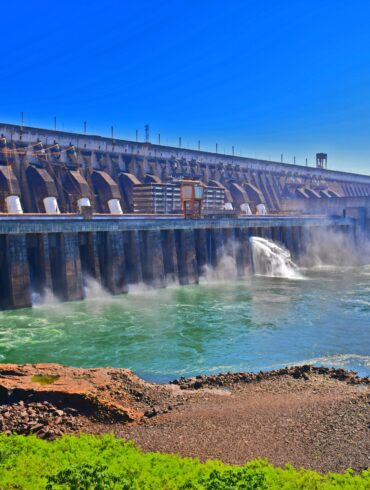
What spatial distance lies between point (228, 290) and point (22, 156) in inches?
1111

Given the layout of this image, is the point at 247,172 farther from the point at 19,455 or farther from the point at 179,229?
the point at 19,455

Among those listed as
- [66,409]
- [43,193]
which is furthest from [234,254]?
[66,409]

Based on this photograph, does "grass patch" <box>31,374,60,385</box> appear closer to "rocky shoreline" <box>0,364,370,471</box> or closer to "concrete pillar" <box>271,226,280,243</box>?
"rocky shoreline" <box>0,364,370,471</box>

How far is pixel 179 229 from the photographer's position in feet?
147

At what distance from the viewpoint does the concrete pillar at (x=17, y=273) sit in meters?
30.0

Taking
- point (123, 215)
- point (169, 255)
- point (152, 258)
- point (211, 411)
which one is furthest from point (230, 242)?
point (211, 411)

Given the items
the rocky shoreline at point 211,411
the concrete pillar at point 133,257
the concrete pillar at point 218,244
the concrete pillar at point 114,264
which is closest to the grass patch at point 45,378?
the rocky shoreline at point 211,411

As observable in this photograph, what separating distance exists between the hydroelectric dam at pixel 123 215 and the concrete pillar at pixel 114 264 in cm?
8

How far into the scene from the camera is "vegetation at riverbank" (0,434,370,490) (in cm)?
884

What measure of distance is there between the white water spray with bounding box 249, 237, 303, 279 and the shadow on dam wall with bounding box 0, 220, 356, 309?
1.40m

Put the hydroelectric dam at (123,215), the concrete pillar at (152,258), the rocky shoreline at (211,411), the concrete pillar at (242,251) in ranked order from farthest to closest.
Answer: the concrete pillar at (242,251), the concrete pillar at (152,258), the hydroelectric dam at (123,215), the rocky shoreline at (211,411)

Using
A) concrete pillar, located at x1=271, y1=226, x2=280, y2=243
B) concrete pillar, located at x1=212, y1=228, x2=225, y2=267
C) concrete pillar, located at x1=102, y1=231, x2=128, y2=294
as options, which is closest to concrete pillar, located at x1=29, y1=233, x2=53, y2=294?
concrete pillar, located at x1=102, y1=231, x2=128, y2=294

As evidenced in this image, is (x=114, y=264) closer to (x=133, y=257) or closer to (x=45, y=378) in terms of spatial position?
(x=133, y=257)

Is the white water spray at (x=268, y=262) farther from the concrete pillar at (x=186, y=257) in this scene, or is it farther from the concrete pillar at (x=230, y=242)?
the concrete pillar at (x=186, y=257)
